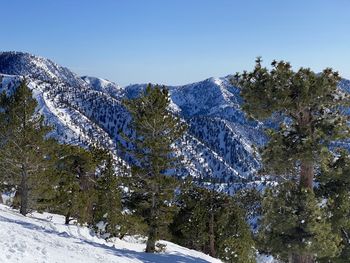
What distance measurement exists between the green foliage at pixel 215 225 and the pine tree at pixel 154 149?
22.7m

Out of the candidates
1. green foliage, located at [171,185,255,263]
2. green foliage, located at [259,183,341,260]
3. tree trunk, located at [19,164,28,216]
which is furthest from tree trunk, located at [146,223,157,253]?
green foliage, located at [171,185,255,263]

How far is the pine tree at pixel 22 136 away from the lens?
3186 cm

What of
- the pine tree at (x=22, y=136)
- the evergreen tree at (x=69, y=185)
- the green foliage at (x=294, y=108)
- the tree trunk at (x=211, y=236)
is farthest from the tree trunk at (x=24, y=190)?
Result: the tree trunk at (x=211, y=236)

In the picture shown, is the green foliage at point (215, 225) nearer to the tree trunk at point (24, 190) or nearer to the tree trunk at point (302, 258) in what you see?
the tree trunk at point (24, 190)

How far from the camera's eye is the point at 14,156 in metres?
33.0

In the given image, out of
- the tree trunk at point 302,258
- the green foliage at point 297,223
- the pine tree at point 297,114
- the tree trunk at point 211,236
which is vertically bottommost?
the tree trunk at point 211,236

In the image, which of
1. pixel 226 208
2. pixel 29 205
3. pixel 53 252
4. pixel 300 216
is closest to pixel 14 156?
pixel 29 205

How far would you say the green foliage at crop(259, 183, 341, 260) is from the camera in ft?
71.3

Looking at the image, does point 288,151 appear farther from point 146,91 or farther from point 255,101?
point 146,91

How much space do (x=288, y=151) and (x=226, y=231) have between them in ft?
110

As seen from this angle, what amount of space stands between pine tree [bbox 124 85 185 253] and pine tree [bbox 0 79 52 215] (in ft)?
28.1

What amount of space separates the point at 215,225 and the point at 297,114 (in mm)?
34556

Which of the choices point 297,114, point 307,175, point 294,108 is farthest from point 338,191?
point 294,108

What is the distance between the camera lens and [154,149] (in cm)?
2839
